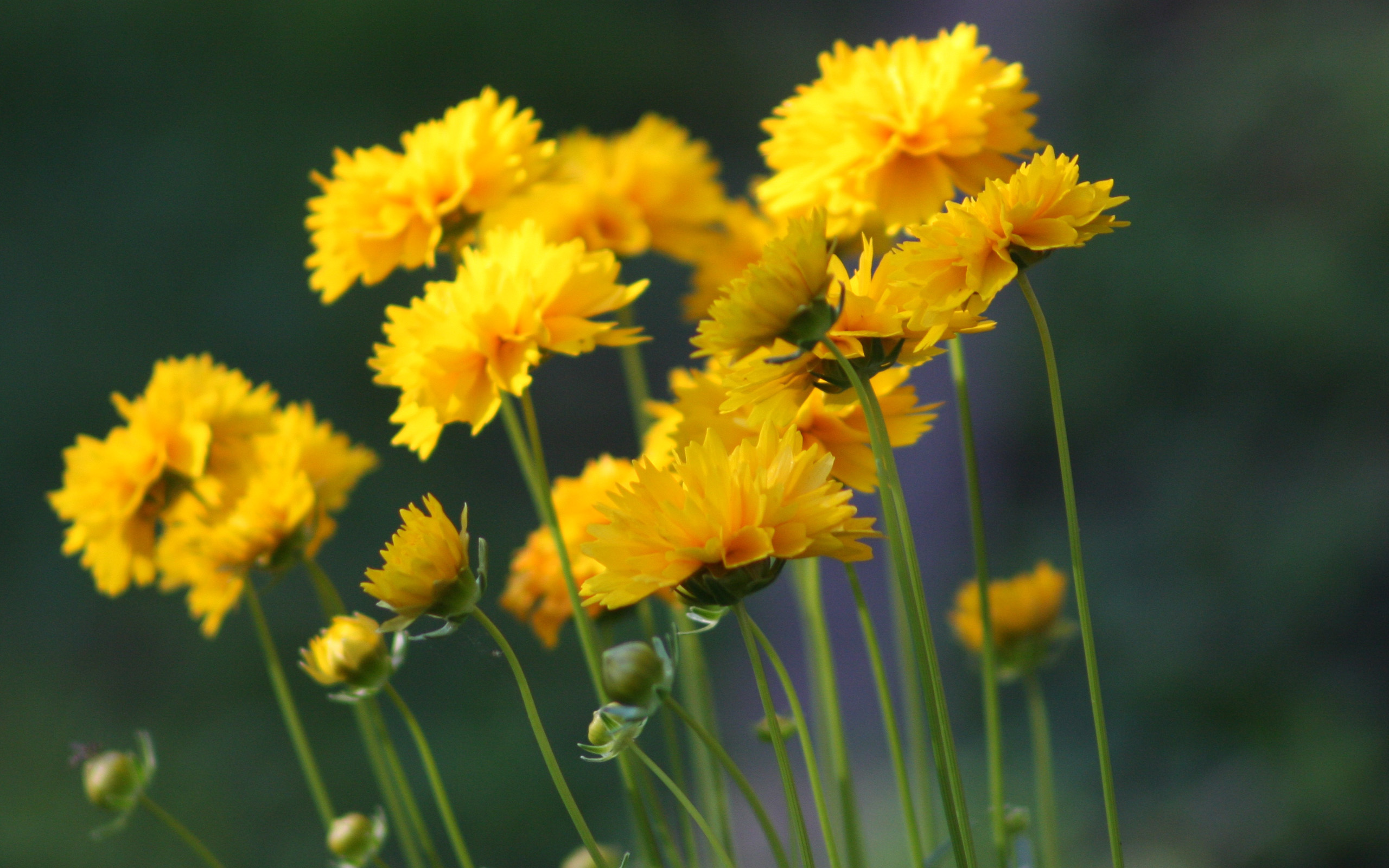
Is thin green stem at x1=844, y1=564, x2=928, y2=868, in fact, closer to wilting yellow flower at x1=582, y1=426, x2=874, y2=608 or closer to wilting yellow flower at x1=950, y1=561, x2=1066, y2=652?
wilting yellow flower at x1=582, y1=426, x2=874, y2=608

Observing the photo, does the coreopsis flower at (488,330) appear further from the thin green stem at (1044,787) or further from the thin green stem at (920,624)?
the thin green stem at (1044,787)

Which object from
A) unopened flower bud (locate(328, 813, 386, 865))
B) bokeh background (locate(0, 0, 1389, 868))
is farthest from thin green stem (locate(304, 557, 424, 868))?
bokeh background (locate(0, 0, 1389, 868))

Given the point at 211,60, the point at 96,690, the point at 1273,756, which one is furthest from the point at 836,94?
the point at 211,60

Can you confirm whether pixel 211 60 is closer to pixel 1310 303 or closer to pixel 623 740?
pixel 1310 303

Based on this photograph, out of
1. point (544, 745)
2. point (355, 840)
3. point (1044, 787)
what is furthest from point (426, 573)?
point (1044, 787)

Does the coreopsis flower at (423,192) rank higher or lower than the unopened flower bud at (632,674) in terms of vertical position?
higher

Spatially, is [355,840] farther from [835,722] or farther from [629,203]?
[629,203]

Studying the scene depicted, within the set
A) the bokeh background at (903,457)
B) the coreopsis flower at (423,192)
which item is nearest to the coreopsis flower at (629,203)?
the coreopsis flower at (423,192)
